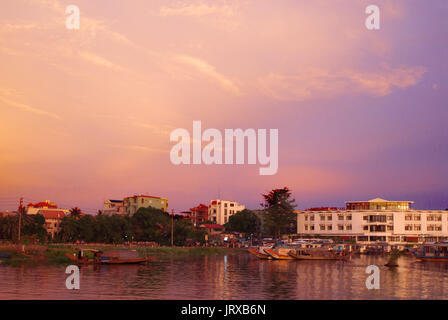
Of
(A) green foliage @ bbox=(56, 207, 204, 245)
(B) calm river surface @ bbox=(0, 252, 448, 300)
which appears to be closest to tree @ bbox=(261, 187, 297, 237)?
(A) green foliage @ bbox=(56, 207, 204, 245)

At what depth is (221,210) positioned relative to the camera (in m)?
164

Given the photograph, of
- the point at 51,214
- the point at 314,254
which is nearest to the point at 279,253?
the point at 314,254

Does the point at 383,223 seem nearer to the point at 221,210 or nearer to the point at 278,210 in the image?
the point at 278,210

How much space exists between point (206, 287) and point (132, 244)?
55548mm

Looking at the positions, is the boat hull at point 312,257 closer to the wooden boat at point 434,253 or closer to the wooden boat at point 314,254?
the wooden boat at point 314,254

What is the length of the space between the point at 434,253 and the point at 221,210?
92.8 metres

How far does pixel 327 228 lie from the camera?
125562 mm

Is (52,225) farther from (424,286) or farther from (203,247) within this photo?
(424,286)

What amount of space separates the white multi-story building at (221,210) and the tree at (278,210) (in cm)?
3744

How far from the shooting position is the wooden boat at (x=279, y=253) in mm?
73875

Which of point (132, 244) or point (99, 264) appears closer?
point (99, 264)

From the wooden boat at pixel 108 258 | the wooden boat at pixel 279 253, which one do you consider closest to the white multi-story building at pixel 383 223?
the wooden boat at pixel 279 253

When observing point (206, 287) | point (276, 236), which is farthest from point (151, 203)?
point (206, 287)
